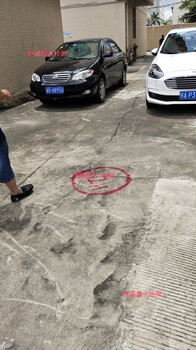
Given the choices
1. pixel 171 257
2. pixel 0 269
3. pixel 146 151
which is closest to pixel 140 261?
pixel 171 257

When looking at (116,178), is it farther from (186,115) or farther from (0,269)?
(186,115)

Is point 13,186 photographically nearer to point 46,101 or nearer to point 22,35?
point 46,101

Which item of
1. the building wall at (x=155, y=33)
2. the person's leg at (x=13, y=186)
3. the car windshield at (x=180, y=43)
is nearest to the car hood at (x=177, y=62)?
the car windshield at (x=180, y=43)

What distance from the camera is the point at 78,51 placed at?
7.99 metres

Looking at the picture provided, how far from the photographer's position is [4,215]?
2918mm

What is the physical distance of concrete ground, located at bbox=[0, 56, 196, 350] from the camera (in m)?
1.69

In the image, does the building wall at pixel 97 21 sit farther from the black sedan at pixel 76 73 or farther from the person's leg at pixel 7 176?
the person's leg at pixel 7 176

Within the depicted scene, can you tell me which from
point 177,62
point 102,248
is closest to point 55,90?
point 177,62

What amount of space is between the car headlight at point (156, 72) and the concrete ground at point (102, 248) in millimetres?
1594

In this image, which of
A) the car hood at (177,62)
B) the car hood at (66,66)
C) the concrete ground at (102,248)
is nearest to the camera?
the concrete ground at (102,248)

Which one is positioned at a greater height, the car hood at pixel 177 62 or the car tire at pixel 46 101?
the car hood at pixel 177 62

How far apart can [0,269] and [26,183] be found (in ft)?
4.93

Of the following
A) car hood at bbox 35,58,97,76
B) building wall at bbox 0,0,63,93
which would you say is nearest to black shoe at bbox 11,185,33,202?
car hood at bbox 35,58,97,76

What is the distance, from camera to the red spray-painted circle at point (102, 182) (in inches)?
127
